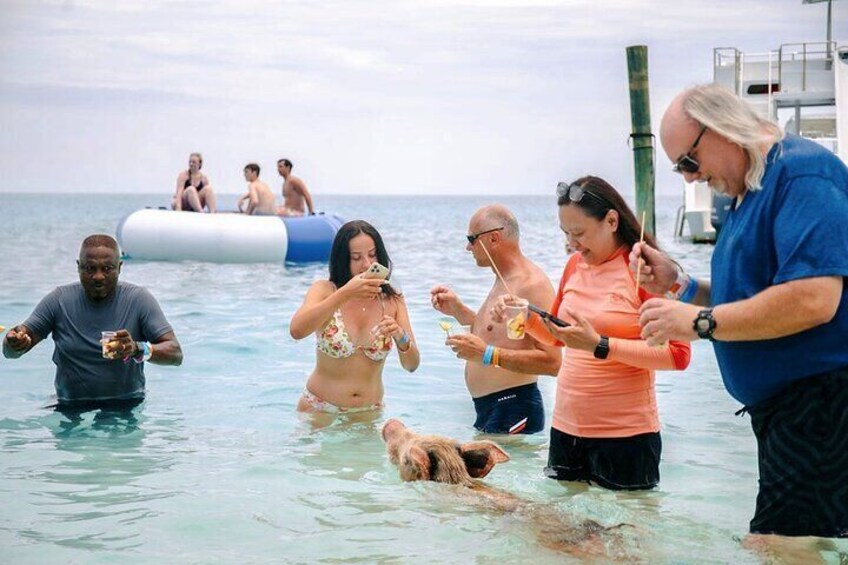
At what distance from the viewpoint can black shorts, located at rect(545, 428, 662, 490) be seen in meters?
4.61

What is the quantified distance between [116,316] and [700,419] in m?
4.66

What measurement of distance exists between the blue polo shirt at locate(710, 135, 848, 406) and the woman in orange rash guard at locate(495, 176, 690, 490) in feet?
3.23

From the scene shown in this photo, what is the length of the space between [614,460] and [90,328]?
12.3 ft

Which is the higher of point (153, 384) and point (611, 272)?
Result: point (611, 272)

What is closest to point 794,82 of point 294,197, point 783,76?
point 783,76

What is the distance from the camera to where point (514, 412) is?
6004mm

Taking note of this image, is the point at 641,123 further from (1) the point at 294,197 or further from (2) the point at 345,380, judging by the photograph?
(1) the point at 294,197

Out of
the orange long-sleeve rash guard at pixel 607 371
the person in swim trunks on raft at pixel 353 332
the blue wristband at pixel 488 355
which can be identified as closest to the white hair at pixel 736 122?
the orange long-sleeve rash guard at pixel 607 371

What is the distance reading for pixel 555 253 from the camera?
3136cm

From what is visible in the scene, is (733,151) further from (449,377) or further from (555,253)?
(555,253)

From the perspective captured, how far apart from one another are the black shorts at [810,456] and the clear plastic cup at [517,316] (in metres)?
1.64

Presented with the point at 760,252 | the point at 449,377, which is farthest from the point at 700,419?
the point at 760,252

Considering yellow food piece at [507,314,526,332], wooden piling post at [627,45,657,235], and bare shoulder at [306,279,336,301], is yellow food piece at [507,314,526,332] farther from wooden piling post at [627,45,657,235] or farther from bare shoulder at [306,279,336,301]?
wooden piling post at [627,45,657,235]

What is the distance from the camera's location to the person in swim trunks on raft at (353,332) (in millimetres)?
6332
